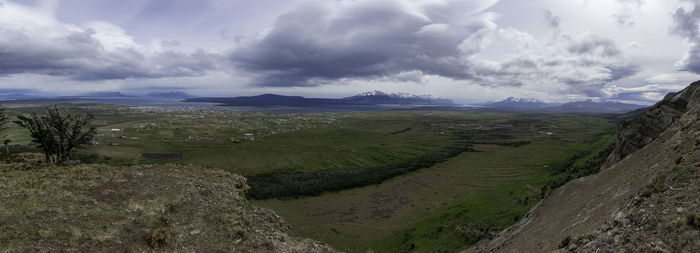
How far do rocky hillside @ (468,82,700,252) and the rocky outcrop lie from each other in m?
0.99

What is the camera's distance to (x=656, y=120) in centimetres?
3725

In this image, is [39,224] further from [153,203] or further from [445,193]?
[445,193]

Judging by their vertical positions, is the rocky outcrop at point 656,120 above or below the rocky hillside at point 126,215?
above

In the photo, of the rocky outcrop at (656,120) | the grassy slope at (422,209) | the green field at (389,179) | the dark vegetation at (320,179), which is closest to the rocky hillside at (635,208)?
the rocky outcrop at (656,120)

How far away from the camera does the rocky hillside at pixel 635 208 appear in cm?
1139

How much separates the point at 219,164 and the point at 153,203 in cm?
8569

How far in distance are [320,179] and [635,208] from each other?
73885mm

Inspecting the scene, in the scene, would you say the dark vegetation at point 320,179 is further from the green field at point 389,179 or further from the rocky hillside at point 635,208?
the rocky hillside at point 635,208

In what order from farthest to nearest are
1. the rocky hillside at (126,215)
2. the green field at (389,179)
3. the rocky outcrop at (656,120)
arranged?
the green field at (389,179) < the rocky outcrop at (656,120) < the rocky hillside at (126,215)

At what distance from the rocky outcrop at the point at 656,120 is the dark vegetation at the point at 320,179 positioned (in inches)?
2204

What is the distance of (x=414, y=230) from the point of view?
49.5 metres

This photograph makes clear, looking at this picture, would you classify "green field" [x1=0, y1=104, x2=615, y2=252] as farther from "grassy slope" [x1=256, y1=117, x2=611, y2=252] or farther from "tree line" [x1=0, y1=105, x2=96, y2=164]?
"tree line" [x1=0, y1=105, x2=96, y2=164]

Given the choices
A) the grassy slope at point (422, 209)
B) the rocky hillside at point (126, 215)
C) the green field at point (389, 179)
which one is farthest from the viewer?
the green field at point (389, 179)

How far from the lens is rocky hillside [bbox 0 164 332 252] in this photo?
14.8m
